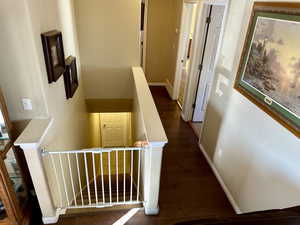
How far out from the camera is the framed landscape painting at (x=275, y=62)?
1.43 meters

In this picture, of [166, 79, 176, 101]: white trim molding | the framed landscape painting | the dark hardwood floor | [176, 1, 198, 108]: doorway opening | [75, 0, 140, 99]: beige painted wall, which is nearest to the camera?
the framed landscape painting

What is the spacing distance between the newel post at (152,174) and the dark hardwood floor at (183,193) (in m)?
0.12

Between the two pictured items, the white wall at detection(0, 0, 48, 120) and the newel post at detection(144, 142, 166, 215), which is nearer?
the white wall at detection(0, 0, 48, 120)

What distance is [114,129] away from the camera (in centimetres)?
502

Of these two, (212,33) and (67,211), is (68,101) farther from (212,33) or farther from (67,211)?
(212,33)

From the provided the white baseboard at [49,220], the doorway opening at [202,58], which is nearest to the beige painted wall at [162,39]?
the doorway opening at [202,58]

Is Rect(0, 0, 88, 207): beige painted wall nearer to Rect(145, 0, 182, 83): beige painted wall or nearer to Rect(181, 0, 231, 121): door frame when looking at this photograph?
Rect(181, 0, 231, 121): door frame

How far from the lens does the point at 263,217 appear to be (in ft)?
2.24

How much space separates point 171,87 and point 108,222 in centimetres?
374

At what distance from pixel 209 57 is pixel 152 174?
2447mm

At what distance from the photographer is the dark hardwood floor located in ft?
6.75

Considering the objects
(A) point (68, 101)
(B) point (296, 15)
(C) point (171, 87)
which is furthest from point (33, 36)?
(C) point (171, 87)

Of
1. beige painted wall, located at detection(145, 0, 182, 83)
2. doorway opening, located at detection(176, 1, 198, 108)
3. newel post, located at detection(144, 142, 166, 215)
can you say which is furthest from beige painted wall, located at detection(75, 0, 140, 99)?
newel post, located at detection(144, 142, 166, 215)

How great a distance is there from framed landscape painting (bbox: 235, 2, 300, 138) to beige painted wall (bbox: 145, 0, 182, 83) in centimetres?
300
